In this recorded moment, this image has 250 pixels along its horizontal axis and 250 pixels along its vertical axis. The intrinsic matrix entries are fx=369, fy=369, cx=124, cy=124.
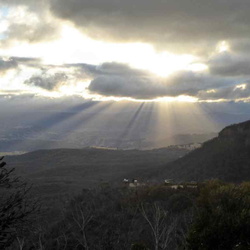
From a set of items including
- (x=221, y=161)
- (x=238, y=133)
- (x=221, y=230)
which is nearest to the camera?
(x=221, y=230)

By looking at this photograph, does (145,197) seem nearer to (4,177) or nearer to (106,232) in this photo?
(106,232)

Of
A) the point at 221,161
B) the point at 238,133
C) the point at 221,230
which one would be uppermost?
the point at 221,230

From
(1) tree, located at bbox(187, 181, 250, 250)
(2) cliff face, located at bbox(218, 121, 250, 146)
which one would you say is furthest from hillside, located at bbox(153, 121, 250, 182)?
(1) tree, located at bbox(187, 181, 250, 250)

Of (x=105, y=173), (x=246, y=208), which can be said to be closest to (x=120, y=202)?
(x=246, y=208)

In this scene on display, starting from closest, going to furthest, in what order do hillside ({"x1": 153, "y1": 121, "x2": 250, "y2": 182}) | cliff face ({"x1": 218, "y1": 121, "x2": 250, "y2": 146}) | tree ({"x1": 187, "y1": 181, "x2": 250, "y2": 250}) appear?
tree ({"x1": 187, "y1": 181, "x2": 250, "y2": 250}) → hillside ({"x1": 153, "y1": 121, "x2": 250, "y2": 182}) → cliff face ({"x1": 218, "y1": 121, "x2": 250, "y2": 146})

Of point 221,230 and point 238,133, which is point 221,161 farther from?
point 221,230

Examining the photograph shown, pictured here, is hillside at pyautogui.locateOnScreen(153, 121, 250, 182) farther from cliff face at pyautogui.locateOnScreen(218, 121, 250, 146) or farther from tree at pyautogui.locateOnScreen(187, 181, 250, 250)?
tree at pyautogui.locateOnScreen(187, 181, 250, 250)

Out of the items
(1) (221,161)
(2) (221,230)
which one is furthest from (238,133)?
(2) (221,230)

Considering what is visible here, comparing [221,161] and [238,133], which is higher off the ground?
[238,133]
